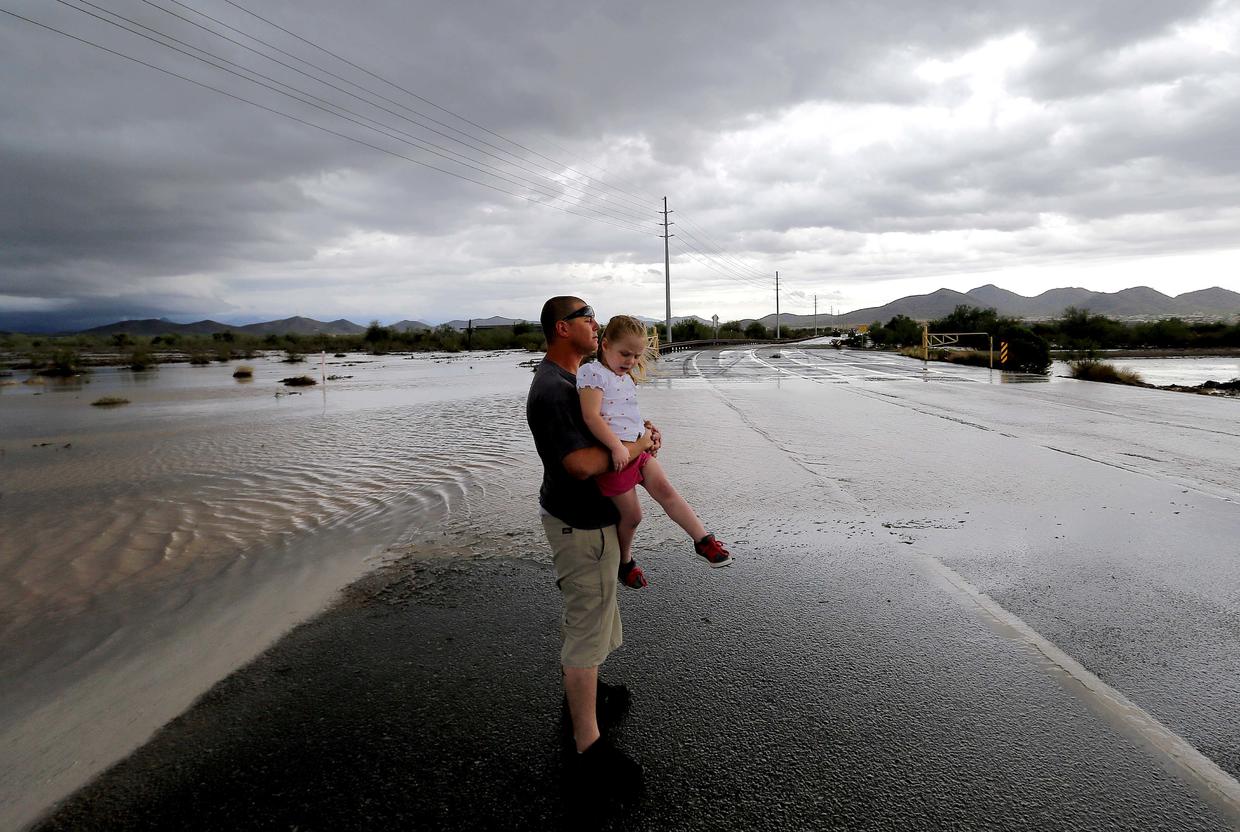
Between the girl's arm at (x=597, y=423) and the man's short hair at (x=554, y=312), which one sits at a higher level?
the man's short hair at (x=554, y=312)

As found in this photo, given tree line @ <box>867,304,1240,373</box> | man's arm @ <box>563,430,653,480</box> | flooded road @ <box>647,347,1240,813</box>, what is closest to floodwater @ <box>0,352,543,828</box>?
man's arm @ <box>563,430,653,480</box>

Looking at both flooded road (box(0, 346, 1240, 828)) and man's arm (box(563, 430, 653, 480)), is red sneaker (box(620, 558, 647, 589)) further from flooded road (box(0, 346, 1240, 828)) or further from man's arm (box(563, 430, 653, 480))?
man's arm (box(563, 430, 653, 480))

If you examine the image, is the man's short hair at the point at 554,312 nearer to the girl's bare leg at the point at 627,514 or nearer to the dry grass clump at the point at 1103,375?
the girl's bare leg at the point at 627,514

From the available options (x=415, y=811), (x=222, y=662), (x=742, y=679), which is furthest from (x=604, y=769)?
(x=222, y=662)

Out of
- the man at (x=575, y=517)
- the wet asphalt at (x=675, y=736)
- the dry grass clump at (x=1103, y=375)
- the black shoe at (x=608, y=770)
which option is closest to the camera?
the wet asphalt at (x=675, y=736)

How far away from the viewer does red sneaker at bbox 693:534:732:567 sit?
12.1 feet

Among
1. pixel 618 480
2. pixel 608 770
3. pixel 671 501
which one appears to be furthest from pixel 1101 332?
pixel 608 770

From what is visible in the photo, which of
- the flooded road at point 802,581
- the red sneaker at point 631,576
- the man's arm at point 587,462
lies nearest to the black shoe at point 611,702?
the flooded road at point 802,581

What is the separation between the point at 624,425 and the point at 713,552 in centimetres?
97

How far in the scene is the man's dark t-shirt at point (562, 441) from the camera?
278cm

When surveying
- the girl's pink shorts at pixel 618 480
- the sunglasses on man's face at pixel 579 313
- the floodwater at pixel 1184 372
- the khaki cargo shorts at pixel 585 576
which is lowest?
the floodwater at pixel 1184 372

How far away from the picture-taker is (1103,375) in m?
21.6

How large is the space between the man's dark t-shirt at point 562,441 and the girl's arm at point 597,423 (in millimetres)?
31

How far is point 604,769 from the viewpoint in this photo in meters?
2.54
